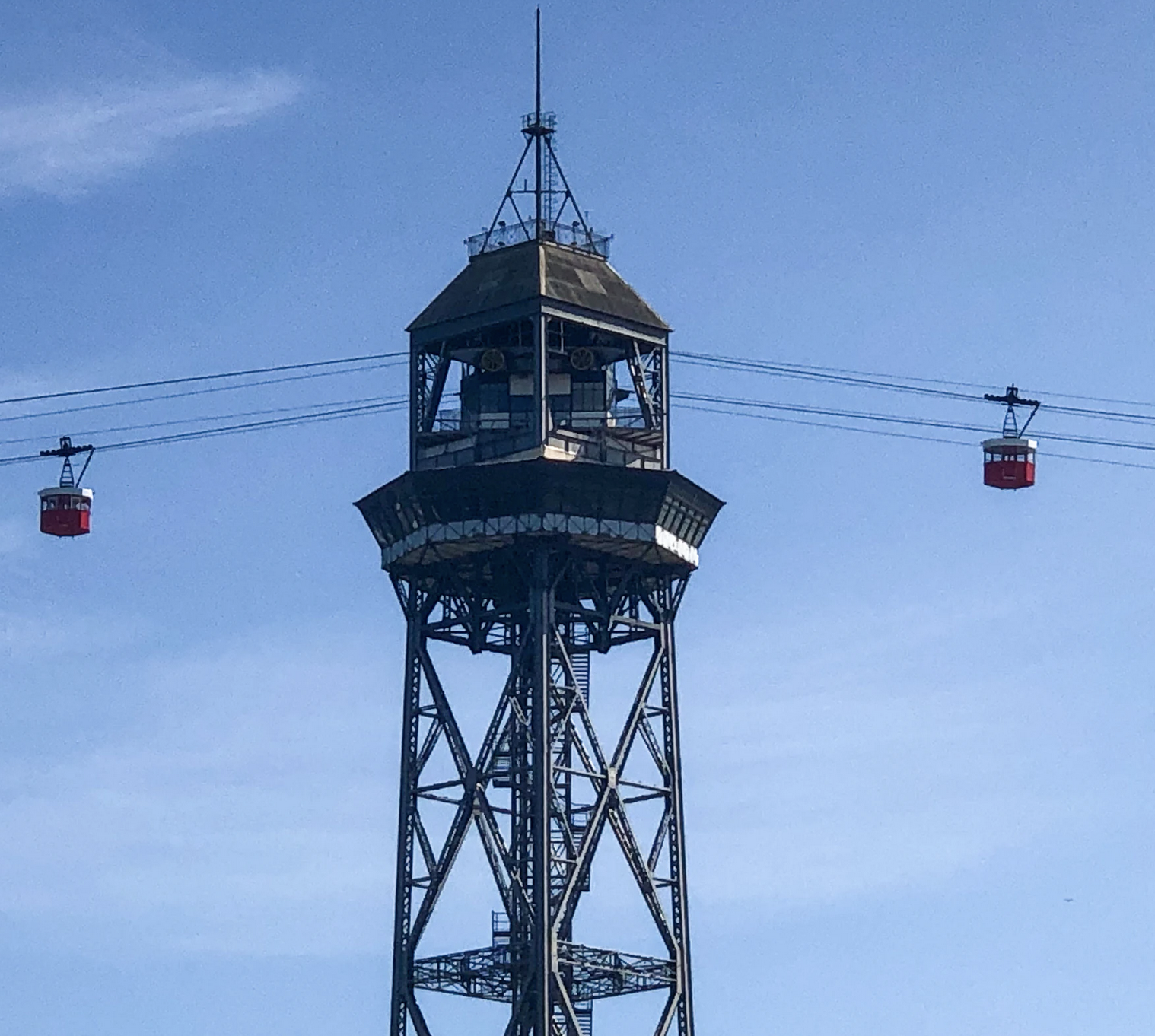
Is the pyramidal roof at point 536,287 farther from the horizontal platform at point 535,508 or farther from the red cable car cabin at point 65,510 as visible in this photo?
the red cable car cabin at point 65,510

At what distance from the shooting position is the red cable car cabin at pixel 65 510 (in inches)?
6535

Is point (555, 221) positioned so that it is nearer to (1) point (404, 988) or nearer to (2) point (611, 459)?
(2) point (611, 459)

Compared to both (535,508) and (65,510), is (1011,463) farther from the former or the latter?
(65,510)

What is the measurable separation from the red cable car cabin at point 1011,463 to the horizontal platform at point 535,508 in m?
18.3

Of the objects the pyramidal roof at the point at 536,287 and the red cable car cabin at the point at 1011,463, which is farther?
the pyramidal roof at the point at 536,287

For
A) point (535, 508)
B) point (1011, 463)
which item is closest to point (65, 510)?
point (535, 508)

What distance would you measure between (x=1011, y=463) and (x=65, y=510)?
120 ft

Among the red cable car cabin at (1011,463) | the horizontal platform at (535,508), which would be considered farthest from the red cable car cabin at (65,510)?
the red cable car cabin at (1011,463)

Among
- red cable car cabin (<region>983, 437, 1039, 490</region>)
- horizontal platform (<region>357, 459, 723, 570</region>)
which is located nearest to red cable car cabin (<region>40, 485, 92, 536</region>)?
horizontal platform (<region>357, 459, 723, 570</region>)

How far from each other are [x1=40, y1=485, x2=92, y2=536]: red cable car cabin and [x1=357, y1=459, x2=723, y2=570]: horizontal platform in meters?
17.9

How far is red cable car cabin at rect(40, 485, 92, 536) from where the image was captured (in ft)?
545

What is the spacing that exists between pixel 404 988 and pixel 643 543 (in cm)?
2105

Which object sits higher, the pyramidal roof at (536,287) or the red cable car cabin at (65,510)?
Result: the pyramidal roof at (536,287)

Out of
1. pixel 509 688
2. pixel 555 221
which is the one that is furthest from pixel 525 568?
pixel 555 221
